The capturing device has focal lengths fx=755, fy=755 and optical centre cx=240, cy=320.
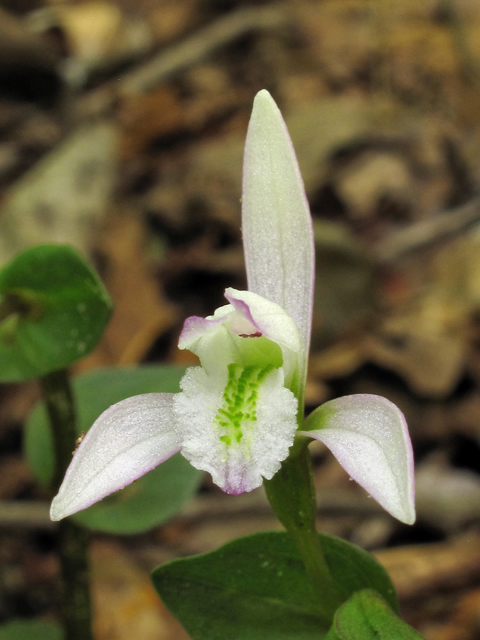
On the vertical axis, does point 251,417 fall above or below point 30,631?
above

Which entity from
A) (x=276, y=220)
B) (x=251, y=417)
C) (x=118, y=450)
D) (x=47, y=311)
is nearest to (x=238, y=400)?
(x=251, y=417)

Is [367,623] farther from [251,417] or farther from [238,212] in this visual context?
[238,212]

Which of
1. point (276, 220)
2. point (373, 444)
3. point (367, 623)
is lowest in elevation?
point (367, 623)

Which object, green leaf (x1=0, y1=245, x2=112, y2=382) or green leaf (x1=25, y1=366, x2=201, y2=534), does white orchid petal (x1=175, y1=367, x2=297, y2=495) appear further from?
green leaf (x1=25, y1=366, x2=201, y2=534)

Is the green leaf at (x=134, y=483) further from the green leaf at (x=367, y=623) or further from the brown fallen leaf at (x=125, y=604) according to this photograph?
the green leaf at (x=367, y=623)

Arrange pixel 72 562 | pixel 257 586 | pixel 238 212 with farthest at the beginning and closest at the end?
pixel 238 212
pixel 72 562
pixel 257 586

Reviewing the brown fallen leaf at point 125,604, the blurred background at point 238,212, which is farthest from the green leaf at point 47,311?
the brown fallen leaf at point 125,604

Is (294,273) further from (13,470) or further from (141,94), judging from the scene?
(141,94)

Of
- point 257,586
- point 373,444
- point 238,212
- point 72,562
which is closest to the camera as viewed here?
point 373,444

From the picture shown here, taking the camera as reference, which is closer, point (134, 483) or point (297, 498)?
point (297, 498)
